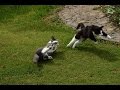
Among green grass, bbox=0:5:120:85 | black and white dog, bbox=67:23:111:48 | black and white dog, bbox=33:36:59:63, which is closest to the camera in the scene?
green grass, bbox=0:5:120:85

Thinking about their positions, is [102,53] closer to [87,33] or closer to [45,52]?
[87,33]

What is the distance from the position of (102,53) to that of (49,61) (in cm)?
118

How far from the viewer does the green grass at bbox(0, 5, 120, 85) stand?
19.9ft

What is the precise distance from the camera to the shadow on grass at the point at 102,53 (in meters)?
6.91

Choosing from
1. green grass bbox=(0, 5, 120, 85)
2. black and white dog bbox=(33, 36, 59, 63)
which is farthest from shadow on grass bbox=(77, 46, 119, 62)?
black and white dog bbox=(33, 36, 59, 63)

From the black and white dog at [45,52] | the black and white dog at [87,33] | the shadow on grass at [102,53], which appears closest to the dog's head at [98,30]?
the black and white dog at [87,33]

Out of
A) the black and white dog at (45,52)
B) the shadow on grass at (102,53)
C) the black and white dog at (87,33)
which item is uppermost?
the black and white dog at (87,33)

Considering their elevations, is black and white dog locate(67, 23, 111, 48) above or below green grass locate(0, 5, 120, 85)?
above

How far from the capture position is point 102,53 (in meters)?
7.17

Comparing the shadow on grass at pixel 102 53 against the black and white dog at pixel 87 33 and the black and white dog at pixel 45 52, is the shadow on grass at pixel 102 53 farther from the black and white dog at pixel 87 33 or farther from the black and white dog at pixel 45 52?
the black and white dog at pixel 45 52

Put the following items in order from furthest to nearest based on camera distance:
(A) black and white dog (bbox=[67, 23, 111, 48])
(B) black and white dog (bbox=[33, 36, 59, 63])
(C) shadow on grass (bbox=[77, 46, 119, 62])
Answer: (A) black and white dog (bbox=[67, 23, 111, 48])
(C) shadow on grass (bbox=[77, 46, 119, 62])
(B) black and white dog (bbox=[33, 36, 59, 63])

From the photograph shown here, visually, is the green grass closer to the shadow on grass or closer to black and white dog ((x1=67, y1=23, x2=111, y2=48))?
the shadow on grass

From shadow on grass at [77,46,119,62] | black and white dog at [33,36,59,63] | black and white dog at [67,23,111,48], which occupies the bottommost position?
shadow on grass at [77,46,119,62]

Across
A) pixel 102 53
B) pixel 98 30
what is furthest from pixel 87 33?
pixel 102 53
